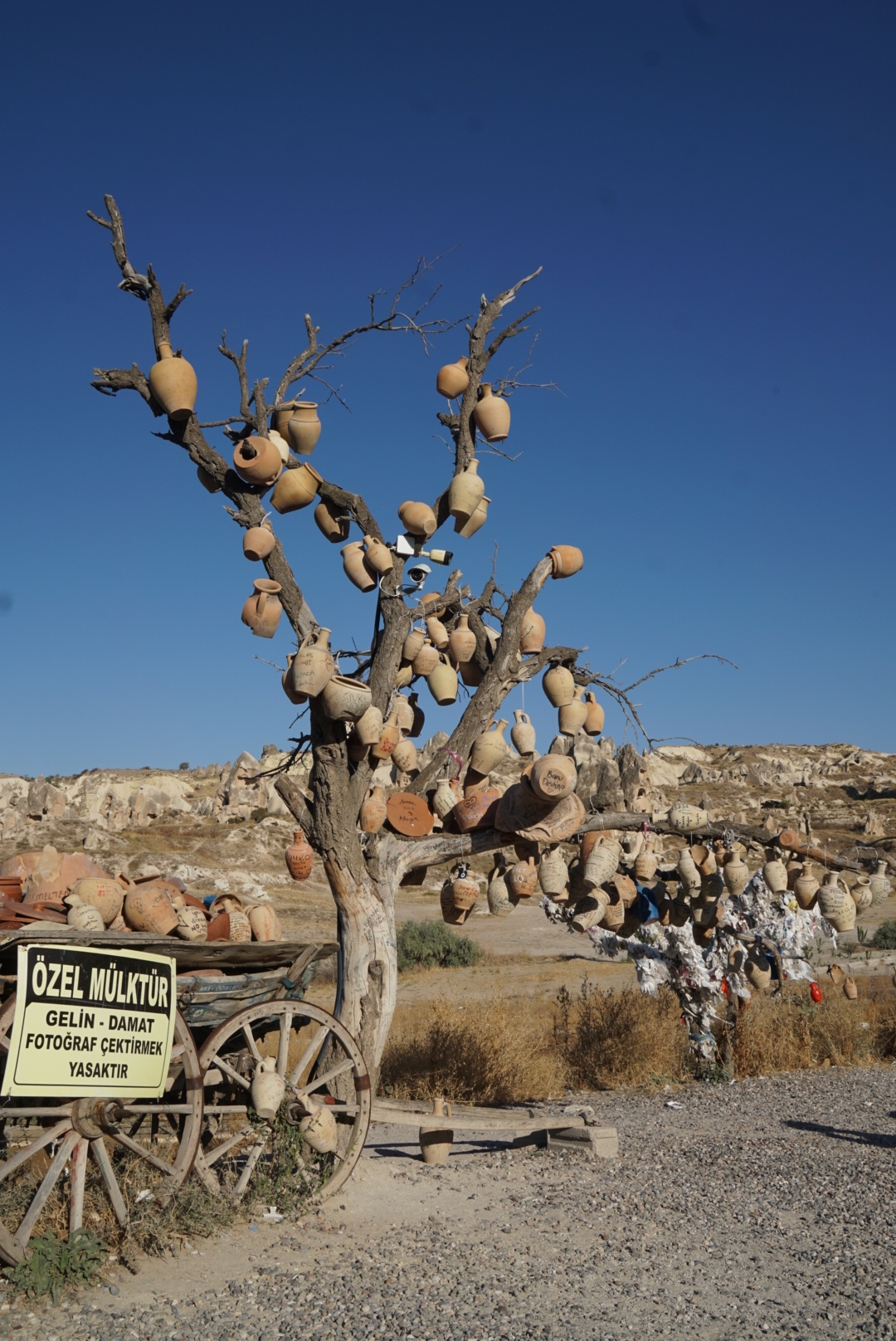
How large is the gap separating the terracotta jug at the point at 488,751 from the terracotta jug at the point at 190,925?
1825mm

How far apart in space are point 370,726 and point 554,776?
99 centimetres

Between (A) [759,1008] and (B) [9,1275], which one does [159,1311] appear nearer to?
(B) [9,1275]

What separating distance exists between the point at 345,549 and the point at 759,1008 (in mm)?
7750

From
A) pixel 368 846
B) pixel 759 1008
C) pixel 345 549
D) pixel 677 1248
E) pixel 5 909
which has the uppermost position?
pixel 345 549

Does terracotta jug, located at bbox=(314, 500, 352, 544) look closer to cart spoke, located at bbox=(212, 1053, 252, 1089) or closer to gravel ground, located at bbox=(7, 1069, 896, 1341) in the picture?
cart spoke, located at bbox=(212, 1053, 252, 1089)

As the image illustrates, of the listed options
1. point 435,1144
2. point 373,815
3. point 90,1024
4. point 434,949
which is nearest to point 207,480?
point 373,815

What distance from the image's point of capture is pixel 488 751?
6.04 m

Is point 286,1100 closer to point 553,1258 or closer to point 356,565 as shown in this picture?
point 553,1258

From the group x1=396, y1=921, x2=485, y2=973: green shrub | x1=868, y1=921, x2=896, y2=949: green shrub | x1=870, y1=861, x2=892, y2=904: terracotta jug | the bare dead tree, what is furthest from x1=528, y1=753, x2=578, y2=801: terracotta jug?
x1=868, y1=921, x2=896, y2=949: green shrub

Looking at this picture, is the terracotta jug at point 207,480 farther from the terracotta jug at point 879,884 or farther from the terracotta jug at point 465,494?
the terracotta jug at point 879,884

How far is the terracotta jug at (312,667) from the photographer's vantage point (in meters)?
5.09

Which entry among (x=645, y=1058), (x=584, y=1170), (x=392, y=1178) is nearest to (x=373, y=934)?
(x=392, y=1178)

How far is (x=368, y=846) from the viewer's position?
581 centimetres

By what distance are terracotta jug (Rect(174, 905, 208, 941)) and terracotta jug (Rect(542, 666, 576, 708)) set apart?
2.46 m
